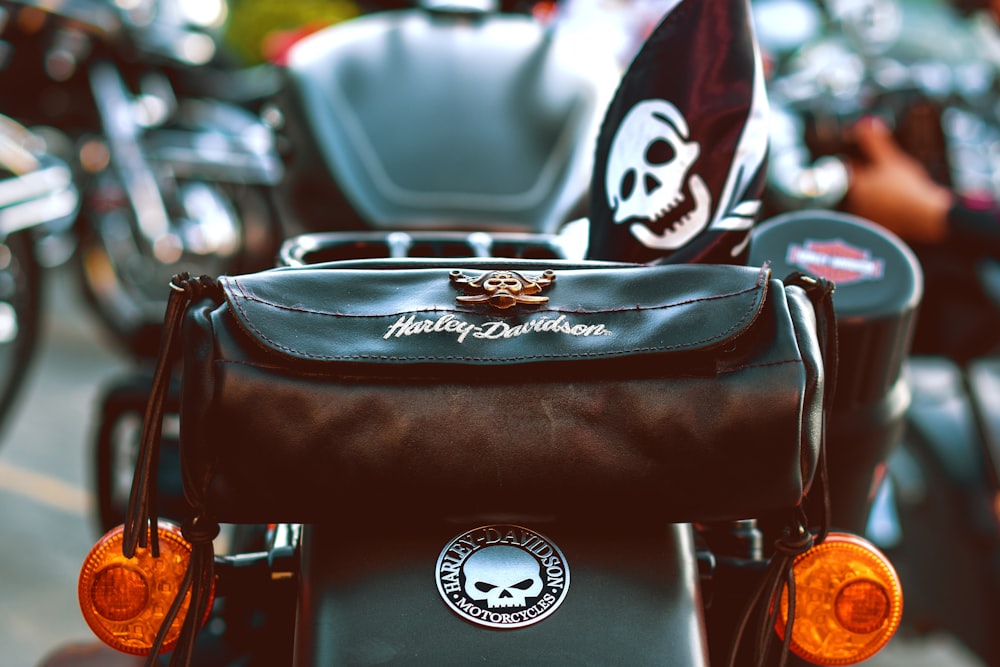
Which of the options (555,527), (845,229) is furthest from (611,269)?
(845,229)

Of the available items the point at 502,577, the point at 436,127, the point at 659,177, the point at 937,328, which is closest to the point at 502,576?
the point at 502,577

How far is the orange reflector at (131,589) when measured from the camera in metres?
1.02

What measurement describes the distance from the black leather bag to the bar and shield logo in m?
0.05

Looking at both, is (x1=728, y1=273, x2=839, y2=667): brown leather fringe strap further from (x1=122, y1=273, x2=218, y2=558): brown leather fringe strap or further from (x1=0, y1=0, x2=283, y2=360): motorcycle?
(x1=0, y1=0, x2=283, y2=360): motorcycle

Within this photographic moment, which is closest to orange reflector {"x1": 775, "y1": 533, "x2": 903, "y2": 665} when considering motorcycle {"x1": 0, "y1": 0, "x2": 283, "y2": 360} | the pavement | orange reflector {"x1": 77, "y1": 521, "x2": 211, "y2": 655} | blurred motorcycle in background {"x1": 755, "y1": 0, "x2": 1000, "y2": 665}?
orange reflector {"x1": 77, "y1": 521, "x2": 211, "y2": 655}

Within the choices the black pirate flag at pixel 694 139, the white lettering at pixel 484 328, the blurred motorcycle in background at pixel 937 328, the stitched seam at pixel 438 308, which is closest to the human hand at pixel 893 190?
the blurred motorcycle in background at pixel 937 328

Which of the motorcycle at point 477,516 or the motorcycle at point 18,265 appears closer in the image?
the motorcycle at point 477,516

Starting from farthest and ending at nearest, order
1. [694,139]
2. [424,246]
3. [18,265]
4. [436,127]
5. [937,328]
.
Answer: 1. [18,265]
2. [937,328]
3. [436,127]
4. [424,246]
5. [694,139]

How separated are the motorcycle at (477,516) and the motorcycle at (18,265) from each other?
1.67 metres

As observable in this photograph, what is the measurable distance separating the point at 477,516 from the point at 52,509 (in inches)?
93.5

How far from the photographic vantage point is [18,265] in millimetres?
3080

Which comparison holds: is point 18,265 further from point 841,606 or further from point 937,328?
point 841,606

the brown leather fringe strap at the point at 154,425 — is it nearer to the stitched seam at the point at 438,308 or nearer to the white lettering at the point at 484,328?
the stitched seam at the point at 438,308

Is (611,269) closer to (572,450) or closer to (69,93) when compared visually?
(572,450)
